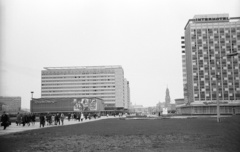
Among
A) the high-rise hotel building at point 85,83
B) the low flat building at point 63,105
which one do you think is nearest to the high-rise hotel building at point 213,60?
the low flat building at point 63,105

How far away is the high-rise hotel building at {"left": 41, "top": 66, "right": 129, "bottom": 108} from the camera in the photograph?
17400 centimetres

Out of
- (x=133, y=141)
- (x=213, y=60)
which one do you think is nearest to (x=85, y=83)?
(x=213, y=60)

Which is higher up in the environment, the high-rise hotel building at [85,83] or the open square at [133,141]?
the high-rise hotel building at [85,83]

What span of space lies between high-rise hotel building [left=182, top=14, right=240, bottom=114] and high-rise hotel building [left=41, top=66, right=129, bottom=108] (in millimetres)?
65041

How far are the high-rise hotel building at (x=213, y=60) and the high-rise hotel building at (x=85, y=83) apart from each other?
2561 inches

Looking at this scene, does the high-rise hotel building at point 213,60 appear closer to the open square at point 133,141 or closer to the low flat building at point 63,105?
the low flat building at point 63,105

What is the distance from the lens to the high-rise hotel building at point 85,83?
571ft

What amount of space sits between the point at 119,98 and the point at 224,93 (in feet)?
245

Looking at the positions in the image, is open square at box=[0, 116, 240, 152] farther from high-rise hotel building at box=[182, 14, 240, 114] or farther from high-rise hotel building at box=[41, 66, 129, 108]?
high-rise hotel building at box=[41, 66, 129, 108]

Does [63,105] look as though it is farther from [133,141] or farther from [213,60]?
[133,141]

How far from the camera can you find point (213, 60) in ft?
382

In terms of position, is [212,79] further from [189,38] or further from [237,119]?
[237,119]

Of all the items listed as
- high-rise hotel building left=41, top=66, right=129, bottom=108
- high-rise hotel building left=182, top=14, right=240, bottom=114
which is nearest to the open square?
high-rise hotel building left=182, top=14, right=240, bottom=114

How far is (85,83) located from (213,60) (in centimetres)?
8329
